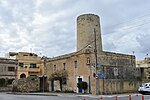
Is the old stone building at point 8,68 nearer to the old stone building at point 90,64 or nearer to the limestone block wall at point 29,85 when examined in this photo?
the limestone block wall at point 29,85

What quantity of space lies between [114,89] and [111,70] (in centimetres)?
275

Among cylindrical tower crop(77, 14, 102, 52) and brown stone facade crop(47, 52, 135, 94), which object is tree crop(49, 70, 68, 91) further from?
cylindrical tower crop(77, 14, 102, 52)

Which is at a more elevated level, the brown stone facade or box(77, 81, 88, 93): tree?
the brown stone facade

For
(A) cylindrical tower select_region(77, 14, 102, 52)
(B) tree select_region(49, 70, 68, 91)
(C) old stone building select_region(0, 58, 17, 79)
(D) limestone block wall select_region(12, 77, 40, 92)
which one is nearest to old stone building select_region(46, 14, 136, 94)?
(A) cylindrical tower select_region(77, 14, 102, 52)

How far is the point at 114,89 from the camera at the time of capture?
36.6 m

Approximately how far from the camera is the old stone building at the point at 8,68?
61.8m

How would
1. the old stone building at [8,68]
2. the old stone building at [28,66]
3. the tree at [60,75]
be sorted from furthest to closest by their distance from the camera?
the old stone building at [28,66] → the old stone building at [8,68] → the tree at [60,75]

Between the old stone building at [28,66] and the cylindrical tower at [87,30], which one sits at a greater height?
the cylindrical tower at [87,30]

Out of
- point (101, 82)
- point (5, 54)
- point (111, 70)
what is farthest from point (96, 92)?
point (5, 54)

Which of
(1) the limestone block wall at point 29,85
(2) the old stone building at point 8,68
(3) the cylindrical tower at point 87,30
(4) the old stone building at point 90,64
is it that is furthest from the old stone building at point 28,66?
(3) the cylindrical tower at point 87,30

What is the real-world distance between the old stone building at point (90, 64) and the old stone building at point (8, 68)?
58.7ft

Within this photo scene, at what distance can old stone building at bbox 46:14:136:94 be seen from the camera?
36062 mm

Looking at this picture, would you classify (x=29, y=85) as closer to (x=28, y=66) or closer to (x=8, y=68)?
(x=8, y=68)

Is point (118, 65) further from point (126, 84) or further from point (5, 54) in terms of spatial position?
point (5, 54)
